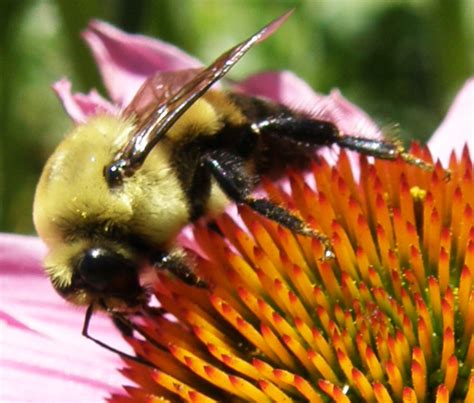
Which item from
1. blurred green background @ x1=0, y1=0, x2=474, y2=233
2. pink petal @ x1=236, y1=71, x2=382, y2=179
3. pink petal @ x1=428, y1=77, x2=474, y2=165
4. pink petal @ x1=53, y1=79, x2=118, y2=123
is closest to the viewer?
pink petal @ x1=236, y1=71, x2=382, y2=179

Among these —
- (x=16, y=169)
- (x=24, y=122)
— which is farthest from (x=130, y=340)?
(x=24, y=122)

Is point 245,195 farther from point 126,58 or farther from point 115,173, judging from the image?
point 126,58

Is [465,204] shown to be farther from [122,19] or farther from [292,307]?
[122,19]

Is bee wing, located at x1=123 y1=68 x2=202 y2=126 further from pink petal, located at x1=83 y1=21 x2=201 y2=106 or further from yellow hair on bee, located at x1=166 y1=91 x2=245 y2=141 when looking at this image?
pink petal, located at x1=83 y1=21 x2=201 y2=106

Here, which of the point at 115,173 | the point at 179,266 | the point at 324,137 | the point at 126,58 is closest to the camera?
the point at 115,173

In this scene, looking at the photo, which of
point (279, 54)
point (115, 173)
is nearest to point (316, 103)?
point (115, 173)

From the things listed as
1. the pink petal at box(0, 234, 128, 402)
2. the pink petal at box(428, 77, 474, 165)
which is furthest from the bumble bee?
the pink petal at box(428, 77, 474, 165)
